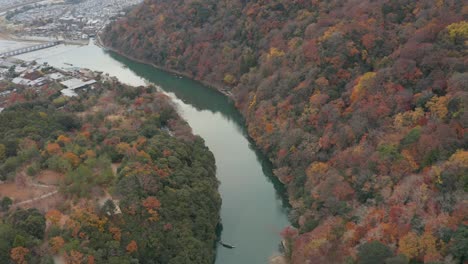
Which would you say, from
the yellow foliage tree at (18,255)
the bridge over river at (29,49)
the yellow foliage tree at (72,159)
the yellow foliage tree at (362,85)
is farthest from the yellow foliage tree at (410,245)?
the bridge over river at (29,49)

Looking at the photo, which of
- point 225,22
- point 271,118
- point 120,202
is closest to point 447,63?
point 271,118

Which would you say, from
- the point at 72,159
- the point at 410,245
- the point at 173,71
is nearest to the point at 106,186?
the point at 72,159

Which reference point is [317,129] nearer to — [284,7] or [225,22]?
[284,7]

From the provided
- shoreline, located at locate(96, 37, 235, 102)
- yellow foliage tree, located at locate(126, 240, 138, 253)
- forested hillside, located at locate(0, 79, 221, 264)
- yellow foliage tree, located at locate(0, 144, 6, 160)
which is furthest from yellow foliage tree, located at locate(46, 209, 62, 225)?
shoreline, located at locate(96, 37, 235, 102)

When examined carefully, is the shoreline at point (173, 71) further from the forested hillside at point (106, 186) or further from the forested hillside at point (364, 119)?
the forested hillside at point (106, 186)

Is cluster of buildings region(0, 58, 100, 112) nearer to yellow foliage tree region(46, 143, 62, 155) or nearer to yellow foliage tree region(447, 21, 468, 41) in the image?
yellow foliage tree region(46, 143, 62, 155)

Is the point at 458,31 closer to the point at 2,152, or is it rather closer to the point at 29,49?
the point at 2,152
